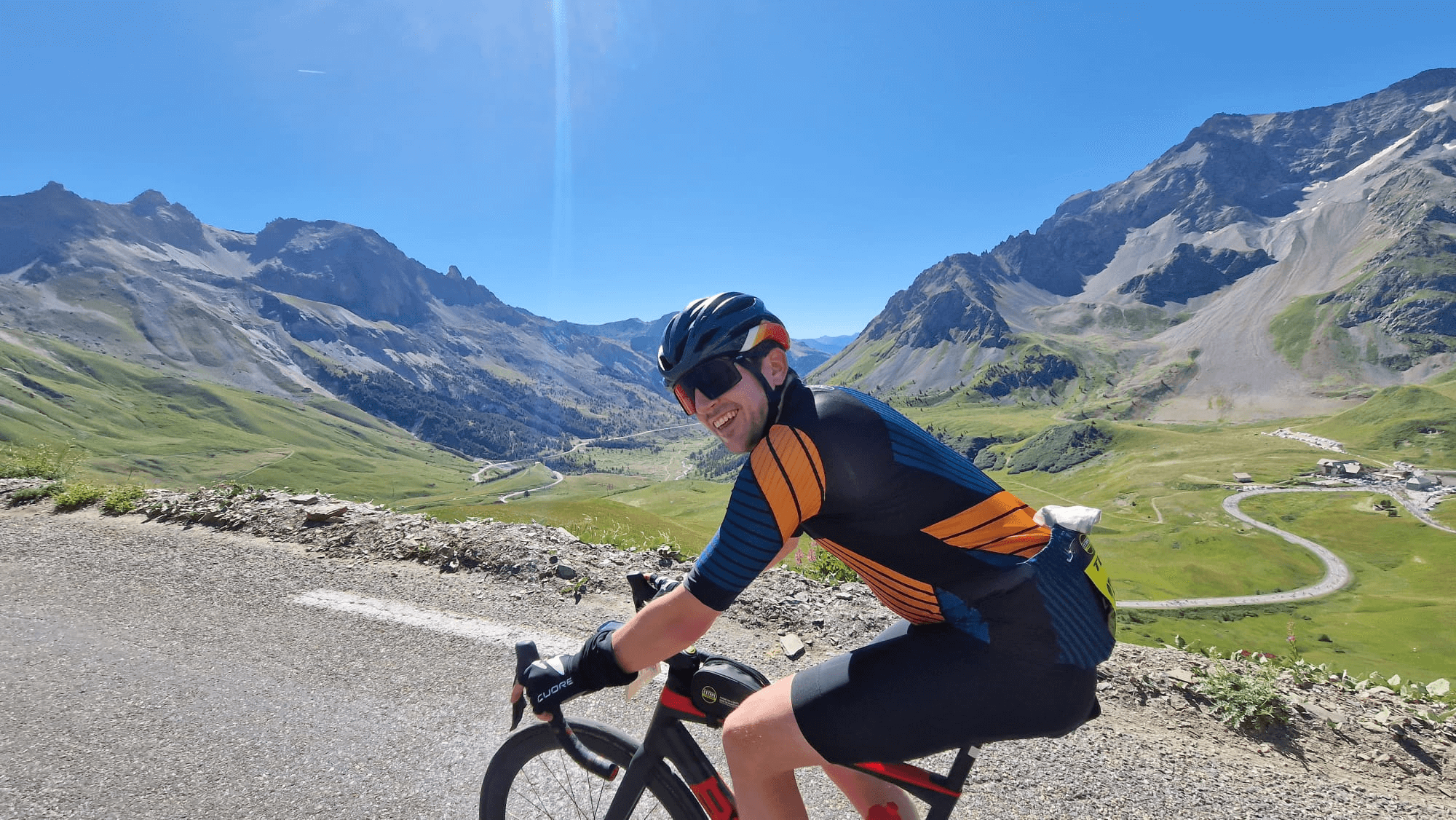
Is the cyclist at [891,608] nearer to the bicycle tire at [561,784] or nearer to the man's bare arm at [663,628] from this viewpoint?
the man's bare arm at [663,628]

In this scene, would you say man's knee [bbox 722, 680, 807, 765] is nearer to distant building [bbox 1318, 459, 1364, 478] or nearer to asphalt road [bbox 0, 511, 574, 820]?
asphalt road [bbox 0, 511, 574, 820]

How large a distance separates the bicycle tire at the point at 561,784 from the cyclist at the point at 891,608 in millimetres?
625

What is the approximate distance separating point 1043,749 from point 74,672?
10.00 meters

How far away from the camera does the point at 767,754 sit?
2.96 meters

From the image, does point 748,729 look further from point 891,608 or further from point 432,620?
point 432,620

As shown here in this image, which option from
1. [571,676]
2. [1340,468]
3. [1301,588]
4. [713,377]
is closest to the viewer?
[571,676]

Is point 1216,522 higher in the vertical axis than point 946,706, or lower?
lower

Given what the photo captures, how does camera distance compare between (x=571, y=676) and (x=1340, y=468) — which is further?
(x=1340, y=468)

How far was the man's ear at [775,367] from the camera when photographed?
11.0 feet

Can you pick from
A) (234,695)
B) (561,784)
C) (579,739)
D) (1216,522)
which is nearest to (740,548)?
(579,739)

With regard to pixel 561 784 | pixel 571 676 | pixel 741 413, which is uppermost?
pixel 741 413

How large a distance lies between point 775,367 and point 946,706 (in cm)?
189

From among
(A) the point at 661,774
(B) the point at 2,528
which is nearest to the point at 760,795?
(A) the point at 661,774

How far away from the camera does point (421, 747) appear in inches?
215
